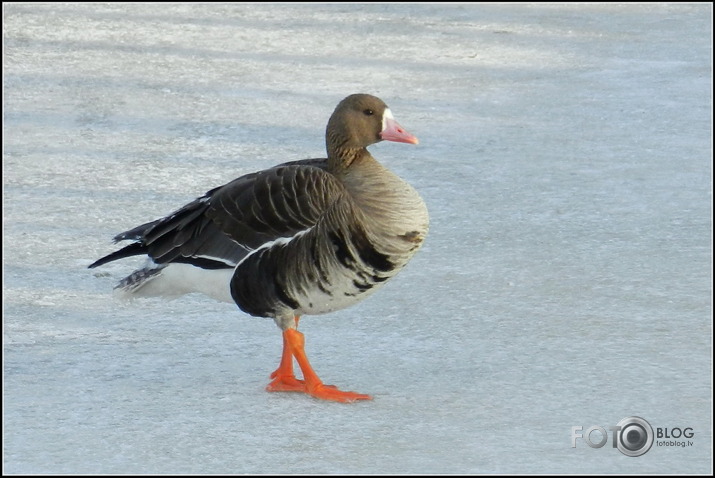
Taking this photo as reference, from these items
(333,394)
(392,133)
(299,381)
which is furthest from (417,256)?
(333,394)

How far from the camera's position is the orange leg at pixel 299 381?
15.0ft

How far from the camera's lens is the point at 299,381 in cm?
471

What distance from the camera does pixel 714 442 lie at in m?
4.14

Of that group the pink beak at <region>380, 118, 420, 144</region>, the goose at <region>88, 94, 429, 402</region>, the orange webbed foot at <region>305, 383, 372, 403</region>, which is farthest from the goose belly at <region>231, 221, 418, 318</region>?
the pink beak at <region>380, 118, 420, 144</region>

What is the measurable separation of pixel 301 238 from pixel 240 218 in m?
0.29

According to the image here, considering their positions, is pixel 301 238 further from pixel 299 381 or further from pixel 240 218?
pixel 299 381

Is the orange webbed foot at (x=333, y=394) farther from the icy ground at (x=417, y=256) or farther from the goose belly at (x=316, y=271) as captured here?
the goose belly at (x=316, y=271)

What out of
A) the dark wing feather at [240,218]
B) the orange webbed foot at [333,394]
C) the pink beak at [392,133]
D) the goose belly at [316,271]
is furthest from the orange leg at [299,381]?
the pink beak at [392,133]

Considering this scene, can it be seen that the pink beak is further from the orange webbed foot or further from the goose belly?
the orange webbed foot

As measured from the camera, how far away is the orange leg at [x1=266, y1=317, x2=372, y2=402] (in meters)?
4.56

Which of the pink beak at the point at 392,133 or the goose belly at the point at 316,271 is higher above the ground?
the pink beak at the point at 392,133

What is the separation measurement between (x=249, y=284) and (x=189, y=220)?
0.38 m

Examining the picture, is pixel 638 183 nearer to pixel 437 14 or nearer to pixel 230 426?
pixel 230 426

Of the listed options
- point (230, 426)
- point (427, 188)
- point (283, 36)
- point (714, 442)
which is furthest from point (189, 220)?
point (283, 36)
